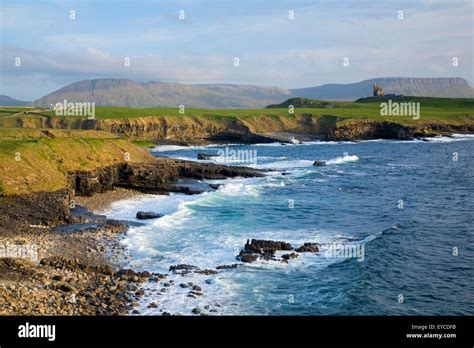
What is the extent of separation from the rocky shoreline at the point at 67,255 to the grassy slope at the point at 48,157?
1062 millimetres

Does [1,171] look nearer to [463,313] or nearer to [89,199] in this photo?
[89,199]

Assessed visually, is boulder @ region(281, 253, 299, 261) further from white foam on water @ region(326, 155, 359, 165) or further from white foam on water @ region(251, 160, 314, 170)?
white foam on water @ region(326, 155, 359, 165)

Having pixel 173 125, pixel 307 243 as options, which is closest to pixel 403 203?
pixel 307 243

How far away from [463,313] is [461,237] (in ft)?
43.4

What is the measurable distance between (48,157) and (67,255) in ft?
65.6

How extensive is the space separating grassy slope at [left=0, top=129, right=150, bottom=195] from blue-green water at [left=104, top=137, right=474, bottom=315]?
6.71m

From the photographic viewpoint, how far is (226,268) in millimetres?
26203

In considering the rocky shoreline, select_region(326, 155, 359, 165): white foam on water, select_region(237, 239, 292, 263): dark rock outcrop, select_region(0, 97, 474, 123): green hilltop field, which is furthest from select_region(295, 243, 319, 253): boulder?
select_region(0, 97, 474, 123): green hilltop field

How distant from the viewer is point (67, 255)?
88.1 feet

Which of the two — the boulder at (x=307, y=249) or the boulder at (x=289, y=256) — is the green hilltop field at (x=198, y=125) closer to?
the boulder at (x=307, y=249)

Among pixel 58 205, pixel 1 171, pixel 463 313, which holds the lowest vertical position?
pixel 463 313

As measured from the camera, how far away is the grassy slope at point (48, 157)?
37312 mm

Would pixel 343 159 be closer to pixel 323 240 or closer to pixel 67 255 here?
pixel 323 240

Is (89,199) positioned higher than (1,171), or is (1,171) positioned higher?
(1,171)
